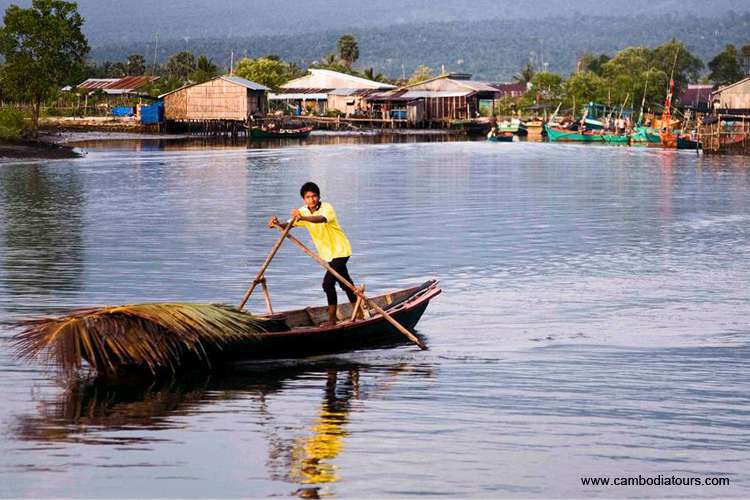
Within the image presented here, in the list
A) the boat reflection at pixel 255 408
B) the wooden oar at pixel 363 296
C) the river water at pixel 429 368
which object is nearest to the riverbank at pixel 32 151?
the river water at pixel 429 368

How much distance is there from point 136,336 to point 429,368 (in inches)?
120

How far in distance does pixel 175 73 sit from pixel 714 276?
459 ft

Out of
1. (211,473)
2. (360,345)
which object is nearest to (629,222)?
(360,345)

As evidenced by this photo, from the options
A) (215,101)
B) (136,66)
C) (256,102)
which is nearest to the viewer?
(215,101)

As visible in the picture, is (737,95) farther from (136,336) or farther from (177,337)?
(136,336)

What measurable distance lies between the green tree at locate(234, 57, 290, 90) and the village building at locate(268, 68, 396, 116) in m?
1.35

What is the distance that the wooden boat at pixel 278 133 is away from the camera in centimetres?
9319

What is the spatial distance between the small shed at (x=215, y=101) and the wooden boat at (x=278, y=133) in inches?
144

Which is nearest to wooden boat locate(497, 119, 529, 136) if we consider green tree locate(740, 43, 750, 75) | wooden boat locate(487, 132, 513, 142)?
wooden boat locate(487, 132, 513, 142)

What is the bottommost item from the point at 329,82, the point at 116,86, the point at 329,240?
the point at 329,240

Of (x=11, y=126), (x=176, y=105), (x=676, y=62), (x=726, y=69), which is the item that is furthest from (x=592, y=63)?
(x=11, y=126)

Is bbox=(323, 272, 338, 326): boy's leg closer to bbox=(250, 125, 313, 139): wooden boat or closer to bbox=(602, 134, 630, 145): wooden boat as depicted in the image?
bbox=(602, 134, 630, 145): wooden boat

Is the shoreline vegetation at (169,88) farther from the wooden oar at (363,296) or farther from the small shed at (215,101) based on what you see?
the wooden oar at (363,296)

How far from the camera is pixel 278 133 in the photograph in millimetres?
92938
